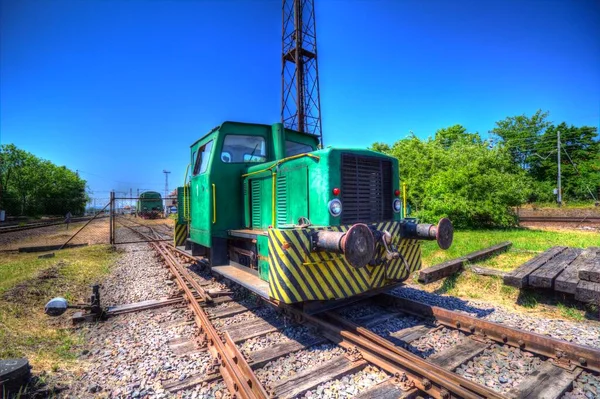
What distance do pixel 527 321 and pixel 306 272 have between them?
3236 millimetres

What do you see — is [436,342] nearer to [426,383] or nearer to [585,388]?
[426,383]

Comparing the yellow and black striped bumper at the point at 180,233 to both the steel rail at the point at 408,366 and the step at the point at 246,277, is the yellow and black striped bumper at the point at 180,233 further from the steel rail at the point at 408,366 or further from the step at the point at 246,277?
the steel rail at the point at 408,366

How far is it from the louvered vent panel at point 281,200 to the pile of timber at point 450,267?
9.71ft

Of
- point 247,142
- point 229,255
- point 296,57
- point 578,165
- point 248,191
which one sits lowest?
point 229,255

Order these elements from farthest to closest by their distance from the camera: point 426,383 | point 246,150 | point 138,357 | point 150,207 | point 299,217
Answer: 1. point 150,207
2. point 246,150
3. point 299,217
4. point 138,357
5. point 426,383

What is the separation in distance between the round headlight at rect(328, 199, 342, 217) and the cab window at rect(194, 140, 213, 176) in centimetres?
328

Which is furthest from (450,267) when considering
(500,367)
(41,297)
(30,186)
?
(30,186)

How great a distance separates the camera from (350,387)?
9.34 ft

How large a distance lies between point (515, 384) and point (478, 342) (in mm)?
770

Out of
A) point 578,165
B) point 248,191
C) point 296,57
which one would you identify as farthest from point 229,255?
point 578,165

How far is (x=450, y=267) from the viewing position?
6270mm

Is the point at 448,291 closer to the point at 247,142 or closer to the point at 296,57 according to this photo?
the point at 247,142

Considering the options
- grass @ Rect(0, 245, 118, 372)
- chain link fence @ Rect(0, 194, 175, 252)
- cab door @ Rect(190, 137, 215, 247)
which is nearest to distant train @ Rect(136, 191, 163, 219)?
chain link fence @ Rect(0, 194, 175, 252)

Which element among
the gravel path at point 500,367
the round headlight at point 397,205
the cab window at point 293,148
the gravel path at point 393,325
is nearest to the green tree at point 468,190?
the cab window at point 293,148
